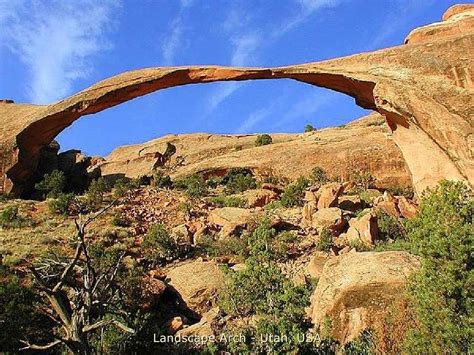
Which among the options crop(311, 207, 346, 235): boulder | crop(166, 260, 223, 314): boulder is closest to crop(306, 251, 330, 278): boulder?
crop(166, 260, 223, 314): boulder

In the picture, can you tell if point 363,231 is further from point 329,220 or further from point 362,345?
point 362,345

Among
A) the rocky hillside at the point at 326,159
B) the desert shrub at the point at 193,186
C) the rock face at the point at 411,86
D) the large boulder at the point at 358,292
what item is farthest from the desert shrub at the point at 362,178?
the large boulder at the point at 358,292

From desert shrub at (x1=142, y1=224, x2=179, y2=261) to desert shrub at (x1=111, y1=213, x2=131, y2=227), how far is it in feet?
8.28

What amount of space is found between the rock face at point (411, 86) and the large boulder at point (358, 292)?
2.16 metres

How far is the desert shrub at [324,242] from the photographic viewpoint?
15523mm

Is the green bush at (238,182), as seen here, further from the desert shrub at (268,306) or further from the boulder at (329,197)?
the desert shrub at (268,306)

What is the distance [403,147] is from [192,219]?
34.6 feet

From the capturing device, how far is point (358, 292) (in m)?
10.2

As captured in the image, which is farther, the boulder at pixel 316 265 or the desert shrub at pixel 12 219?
the desert shrub at pixel 12 219

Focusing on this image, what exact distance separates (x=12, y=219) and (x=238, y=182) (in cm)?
1175

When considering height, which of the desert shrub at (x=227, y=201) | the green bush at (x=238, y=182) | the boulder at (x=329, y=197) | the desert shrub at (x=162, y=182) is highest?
the desert shrub at (x=162, y=182)

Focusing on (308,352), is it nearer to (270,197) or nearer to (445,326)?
(445,326)

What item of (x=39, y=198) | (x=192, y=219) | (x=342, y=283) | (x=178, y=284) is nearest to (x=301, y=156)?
(x=192, y=219)

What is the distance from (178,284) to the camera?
13906mm
